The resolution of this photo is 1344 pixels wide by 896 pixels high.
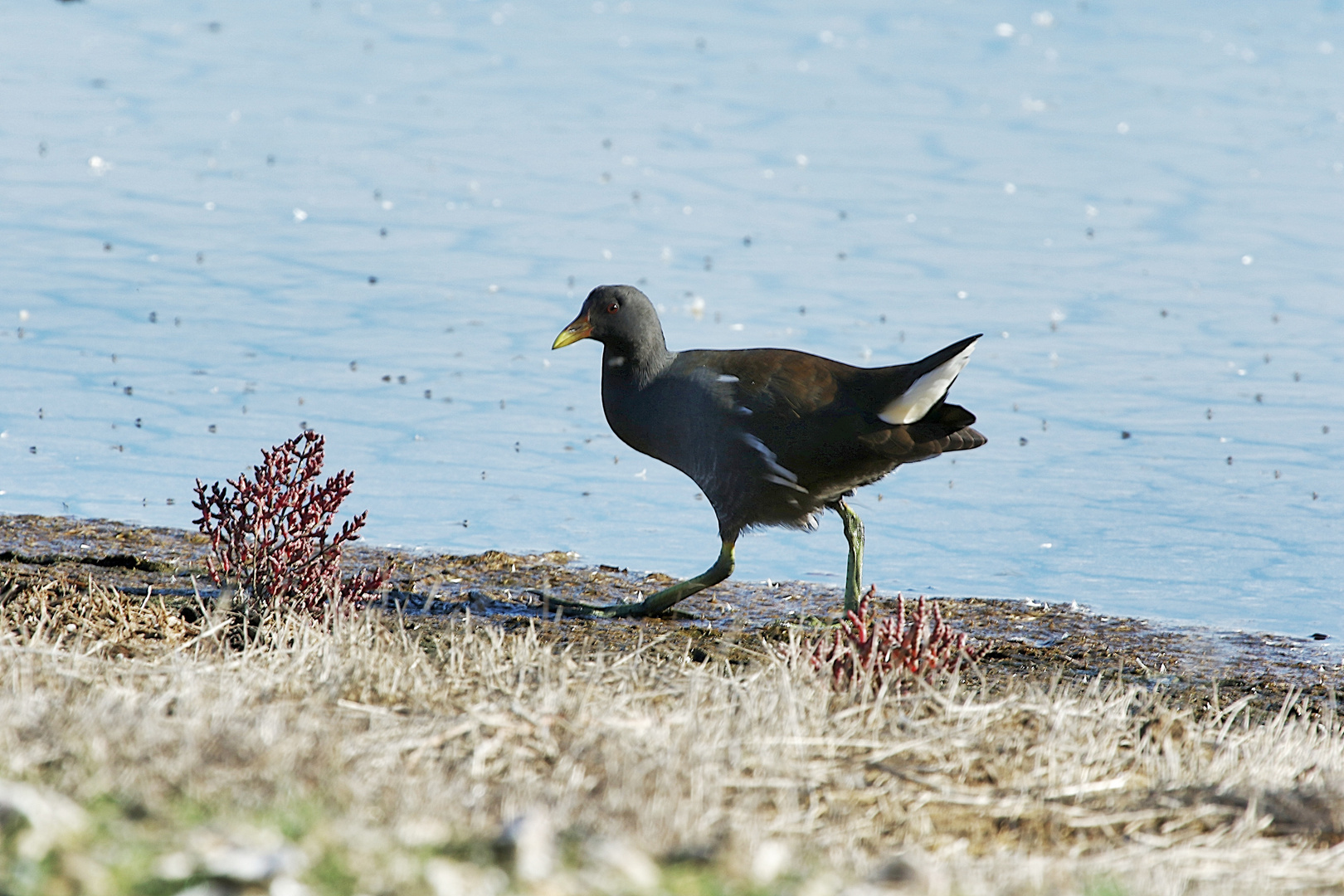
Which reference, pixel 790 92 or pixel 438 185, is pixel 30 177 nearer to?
pixel 438 185

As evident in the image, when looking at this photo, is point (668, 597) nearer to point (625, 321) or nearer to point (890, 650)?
point (625, 321)

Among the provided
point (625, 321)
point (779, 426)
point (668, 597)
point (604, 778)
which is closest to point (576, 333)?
point (625, 321)

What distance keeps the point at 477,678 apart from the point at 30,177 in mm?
11289

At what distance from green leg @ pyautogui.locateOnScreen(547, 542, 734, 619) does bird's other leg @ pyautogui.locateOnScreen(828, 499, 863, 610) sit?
55 cm

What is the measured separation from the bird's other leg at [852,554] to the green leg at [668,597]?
1.79ft

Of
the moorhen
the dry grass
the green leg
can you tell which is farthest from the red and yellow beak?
the dry grass

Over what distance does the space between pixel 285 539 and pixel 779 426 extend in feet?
7.23

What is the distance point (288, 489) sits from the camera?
255 inches

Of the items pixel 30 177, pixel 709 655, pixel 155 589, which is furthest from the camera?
pixel 30 177

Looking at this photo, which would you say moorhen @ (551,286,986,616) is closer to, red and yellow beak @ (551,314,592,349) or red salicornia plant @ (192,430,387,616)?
red and yellow beak @ (551,314,592,349)

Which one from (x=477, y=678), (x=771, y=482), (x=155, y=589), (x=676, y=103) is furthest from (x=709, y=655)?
(x=676, y=103)

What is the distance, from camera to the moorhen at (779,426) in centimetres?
723

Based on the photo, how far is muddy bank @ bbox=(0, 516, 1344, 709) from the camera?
668 centimetres

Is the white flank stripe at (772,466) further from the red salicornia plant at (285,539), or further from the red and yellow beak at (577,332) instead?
the red salicornia plant at (285,539)
